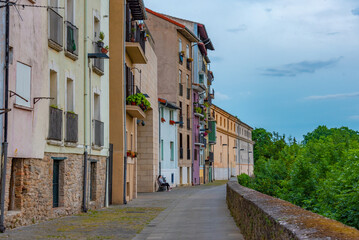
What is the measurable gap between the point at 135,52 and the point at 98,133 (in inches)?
285

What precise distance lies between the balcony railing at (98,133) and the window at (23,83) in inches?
259

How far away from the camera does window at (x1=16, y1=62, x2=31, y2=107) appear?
45.7ft

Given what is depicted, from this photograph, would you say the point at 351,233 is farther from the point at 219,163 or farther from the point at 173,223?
the point at 219,163

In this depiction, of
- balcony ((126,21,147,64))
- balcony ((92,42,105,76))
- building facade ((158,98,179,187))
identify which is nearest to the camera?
balcony ((92,42,105,76))

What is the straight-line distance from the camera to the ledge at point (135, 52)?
86.8 feet

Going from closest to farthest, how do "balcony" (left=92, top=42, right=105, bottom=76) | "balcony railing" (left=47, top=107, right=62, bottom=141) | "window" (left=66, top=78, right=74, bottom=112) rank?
"balcony railing" (left=47, top=107, right=62, bottom=141), "window" (left=66, top=78, right=74, bottom=112), "balcony" (left=92, top=42, right=105, bottom=76)

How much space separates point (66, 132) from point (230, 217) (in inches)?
229

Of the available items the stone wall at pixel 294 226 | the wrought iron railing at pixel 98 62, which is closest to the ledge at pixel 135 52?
the wrought iron railing at pixel 98 62

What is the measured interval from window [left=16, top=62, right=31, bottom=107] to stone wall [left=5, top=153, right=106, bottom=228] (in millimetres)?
1497

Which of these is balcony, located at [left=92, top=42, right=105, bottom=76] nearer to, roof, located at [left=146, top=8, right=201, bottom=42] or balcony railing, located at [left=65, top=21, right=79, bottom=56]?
balcony railing, located at [left=65, top=21, right=79, bottom=56]

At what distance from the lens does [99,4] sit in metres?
22.3

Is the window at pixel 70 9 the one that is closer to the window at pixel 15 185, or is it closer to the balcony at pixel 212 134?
the window at pixel 15 185

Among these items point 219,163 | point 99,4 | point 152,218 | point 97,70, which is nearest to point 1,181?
point 152,218

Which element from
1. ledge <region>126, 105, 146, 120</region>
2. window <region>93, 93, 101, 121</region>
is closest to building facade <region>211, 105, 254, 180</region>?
ledge <region>126, 105, 146, 120</region>
